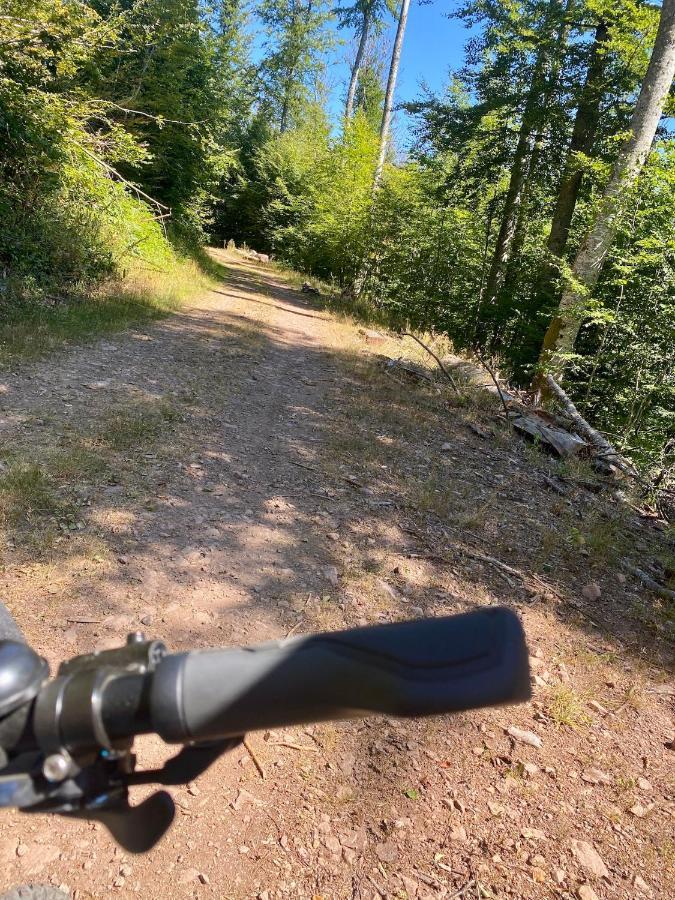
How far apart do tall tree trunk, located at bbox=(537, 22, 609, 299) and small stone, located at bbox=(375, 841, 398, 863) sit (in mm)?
9669

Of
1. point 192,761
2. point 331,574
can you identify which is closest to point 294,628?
point 331,574

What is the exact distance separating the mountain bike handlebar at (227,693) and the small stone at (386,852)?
5.51ft

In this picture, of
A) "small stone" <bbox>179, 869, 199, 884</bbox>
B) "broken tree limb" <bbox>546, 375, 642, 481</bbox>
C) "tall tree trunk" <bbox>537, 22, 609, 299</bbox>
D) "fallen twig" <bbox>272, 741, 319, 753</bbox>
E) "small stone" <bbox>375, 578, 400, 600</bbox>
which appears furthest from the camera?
"tall tree trunk" <bbox>537, 22, 609, 299</bbox>

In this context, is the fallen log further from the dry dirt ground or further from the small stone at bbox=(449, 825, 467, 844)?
the small stone at bbox=(449, 825, 467, 844)

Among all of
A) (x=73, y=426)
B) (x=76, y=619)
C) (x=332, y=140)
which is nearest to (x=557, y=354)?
(x=73, y=426)

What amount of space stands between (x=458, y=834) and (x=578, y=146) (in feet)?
42.2

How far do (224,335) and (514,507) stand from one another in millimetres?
6671

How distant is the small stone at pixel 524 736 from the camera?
2516mm

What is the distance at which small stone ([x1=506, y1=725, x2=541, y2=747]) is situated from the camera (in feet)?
8.25

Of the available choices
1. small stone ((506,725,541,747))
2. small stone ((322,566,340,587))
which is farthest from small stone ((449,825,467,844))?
small stone ((322,566,340,587))

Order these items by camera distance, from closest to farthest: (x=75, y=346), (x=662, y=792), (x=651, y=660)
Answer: (x=662, y=792)
(x=651, y=660)
(x=75, y=346)

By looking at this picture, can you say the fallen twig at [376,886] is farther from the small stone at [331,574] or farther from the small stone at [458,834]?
the small stone at [331,574]

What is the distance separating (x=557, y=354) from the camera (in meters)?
8.06

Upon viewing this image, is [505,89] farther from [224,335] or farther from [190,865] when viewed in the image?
[190,865]
